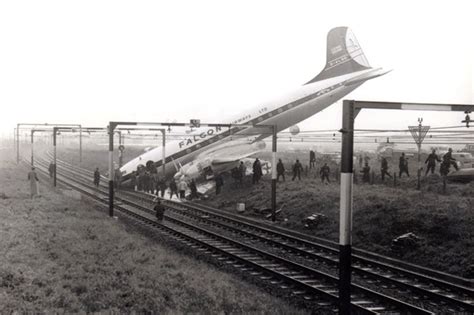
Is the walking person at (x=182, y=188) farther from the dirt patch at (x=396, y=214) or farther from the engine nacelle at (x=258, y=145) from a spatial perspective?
the engine nacelle at (x=258, y=145)

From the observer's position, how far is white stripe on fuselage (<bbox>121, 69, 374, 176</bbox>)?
36156mm

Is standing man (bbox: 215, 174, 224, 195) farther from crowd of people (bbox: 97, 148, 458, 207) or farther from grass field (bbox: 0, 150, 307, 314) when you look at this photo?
grass field (bbox: 0, 150, 307, 314)

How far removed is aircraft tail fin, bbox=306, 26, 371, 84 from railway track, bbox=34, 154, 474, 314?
1985 cm

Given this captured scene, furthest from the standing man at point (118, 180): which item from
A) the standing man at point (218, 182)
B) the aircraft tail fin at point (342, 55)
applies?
the aircraft tail fin at point (342, 55)

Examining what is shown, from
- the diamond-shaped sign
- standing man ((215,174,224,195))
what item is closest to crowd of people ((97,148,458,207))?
standing man ((215,174,224,195))

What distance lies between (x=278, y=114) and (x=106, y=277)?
25.4 m

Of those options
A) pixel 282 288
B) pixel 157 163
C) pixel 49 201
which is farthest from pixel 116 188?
pixel 282 288

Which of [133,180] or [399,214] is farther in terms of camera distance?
[133,180]

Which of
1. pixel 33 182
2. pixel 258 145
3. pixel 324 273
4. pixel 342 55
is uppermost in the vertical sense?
pixel 342 55

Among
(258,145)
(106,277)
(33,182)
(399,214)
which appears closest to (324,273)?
(106,277)

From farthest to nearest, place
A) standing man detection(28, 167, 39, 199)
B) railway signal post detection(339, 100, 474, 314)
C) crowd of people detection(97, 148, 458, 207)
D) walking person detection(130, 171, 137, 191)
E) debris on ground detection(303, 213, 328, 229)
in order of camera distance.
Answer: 1. walking person detection(130, 171, 137, 191)
2. crowd of people detection(97, 148, 458, 207)
3. standing man detection(28, 167, 39, 199)
4. debris on ground detection(303, 213, 328, 229)
5. railway signal post detection(339, 100, 474, 314)

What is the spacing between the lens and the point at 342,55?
38344 mm

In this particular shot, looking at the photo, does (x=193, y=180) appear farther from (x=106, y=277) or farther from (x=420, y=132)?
(x=106, y=277)

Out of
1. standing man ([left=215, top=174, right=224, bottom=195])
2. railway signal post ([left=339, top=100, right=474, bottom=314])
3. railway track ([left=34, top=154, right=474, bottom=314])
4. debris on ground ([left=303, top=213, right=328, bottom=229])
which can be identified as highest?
railway signal post ([left=339, top=100, right=474, bottom=314])
